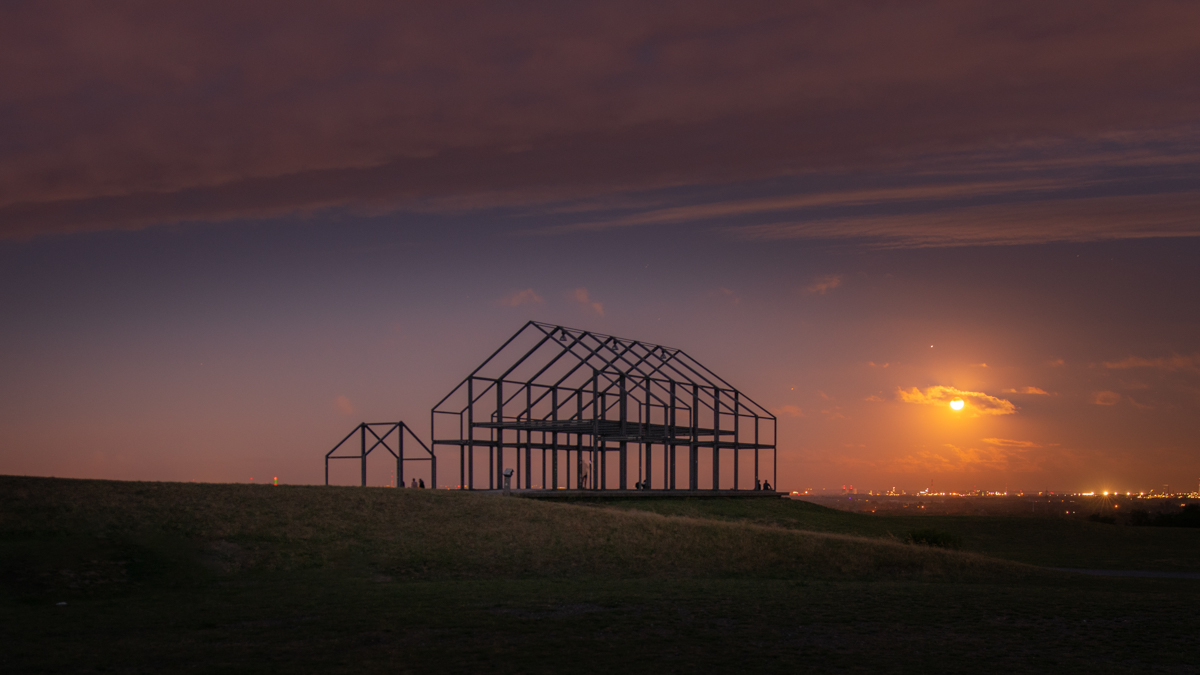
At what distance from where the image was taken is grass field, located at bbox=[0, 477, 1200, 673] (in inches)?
468

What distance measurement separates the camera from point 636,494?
144 feet

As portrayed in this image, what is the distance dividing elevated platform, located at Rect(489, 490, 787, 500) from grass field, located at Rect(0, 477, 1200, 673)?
7.73 meters

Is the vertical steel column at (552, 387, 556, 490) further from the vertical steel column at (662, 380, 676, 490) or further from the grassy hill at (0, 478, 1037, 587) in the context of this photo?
the grassy hill at (0, 478, 1037, 587)

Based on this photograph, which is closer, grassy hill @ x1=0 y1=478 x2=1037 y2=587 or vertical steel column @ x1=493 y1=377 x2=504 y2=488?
grassy hill @ x1=0 y1=478 x2=1037 y2=587

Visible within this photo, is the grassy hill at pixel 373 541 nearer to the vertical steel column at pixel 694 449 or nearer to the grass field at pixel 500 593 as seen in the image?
the grass field at pixel 500 593

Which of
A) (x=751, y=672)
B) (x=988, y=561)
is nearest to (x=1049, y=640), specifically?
(x=751, y=672)

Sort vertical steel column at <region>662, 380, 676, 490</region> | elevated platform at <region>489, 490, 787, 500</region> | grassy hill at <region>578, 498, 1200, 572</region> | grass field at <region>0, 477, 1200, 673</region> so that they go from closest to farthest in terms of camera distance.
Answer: grass field at <region>0, 477, 1200, 673</region>, grassy hill at <region>578, 498, 1200, 572</region>, elevated platform at <region>489, 490, 787, 500</region>, vertical steel column at <region>662, 380, 676, 490</region>

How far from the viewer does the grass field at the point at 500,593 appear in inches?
468

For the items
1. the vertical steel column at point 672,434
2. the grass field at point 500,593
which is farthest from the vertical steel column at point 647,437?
the grass field at point 500,593

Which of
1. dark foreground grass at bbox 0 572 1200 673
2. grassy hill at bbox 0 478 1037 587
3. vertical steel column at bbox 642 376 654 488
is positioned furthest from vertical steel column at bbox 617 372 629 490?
dark foreground grass at bbox 0 572 1200 673

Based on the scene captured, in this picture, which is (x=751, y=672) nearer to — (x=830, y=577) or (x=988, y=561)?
(x=830, y=577)

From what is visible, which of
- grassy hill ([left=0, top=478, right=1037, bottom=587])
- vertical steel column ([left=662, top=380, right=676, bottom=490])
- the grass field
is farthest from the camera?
vertical steel column ([left=662, top=380, right=676, bottom=490])

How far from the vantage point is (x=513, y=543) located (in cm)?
2428

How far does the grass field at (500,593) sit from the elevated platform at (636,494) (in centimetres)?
773
